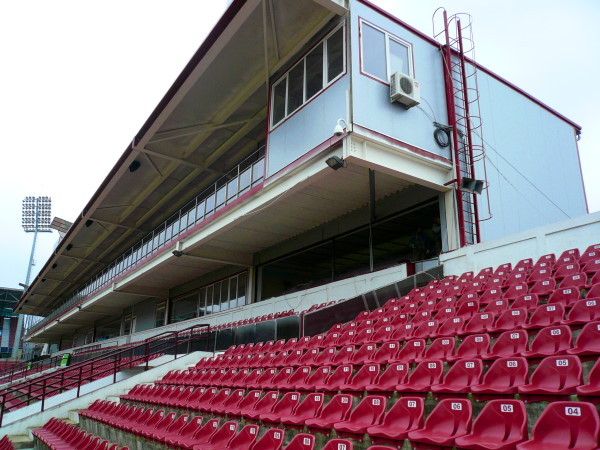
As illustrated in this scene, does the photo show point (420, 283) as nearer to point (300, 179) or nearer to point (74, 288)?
point (300, 179)

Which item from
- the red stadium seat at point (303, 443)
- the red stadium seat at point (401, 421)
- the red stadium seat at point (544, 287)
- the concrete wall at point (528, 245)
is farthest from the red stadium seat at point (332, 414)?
the concrete wall at point (528, 245)

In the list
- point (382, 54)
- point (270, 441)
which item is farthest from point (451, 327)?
point (382, 54)

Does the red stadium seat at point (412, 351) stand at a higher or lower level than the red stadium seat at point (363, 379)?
higher

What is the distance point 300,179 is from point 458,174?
11.6 ft

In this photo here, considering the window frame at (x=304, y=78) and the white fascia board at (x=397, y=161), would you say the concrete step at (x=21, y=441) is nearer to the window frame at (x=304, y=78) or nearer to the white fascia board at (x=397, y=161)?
the white fascia board at (x=397, y=161)

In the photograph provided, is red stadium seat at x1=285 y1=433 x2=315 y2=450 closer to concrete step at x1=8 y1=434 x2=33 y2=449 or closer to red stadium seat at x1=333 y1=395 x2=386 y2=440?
red stadium seat at x1=333 y1=395 x2=386 y2=440

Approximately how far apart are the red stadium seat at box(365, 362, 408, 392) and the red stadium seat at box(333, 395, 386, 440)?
38 cm

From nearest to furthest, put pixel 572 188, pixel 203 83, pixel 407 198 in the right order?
pixel 407 198
pixel 203 83
pixel 572 188

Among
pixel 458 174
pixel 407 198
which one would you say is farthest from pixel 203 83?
pixel 458 174

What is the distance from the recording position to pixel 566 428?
3240 millimetres

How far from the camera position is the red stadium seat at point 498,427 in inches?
134

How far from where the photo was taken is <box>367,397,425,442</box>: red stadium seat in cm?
407

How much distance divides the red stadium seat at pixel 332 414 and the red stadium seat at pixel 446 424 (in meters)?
1.07

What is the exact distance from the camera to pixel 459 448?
11.4 ft
